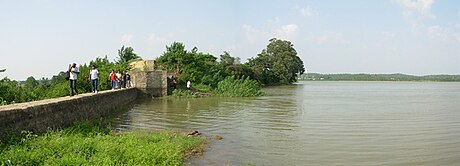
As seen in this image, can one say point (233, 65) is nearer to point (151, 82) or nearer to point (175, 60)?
point (175, 60)

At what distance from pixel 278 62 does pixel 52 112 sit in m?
65.4

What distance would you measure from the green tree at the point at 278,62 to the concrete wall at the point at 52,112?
57.0 m

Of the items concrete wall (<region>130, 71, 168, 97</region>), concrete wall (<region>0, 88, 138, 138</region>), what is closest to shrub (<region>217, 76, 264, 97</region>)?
concrete wall (<region>130, 71, 168, 97</region>)

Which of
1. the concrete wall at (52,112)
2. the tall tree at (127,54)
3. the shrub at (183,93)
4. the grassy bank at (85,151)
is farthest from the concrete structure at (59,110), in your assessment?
the tall tree at (127,54)

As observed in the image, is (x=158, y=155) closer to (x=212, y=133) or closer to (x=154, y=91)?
(x=212, y=133)

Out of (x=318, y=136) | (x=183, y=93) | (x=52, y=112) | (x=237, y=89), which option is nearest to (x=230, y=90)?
(x=237, y=89)

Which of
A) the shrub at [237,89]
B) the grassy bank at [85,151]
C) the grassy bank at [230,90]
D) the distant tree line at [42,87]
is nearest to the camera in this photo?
the grassy bank at [85,151]

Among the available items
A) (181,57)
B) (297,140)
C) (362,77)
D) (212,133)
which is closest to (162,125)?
(212,133)

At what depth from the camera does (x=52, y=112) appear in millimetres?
10453

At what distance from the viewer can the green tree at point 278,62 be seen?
74.1m

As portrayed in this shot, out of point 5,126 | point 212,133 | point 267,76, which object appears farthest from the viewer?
point 267,76

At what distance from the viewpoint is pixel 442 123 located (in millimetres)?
15883

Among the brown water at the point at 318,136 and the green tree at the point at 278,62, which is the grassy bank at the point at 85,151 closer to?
the brown water at the point at 318,136

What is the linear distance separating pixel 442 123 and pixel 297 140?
24.2ft
